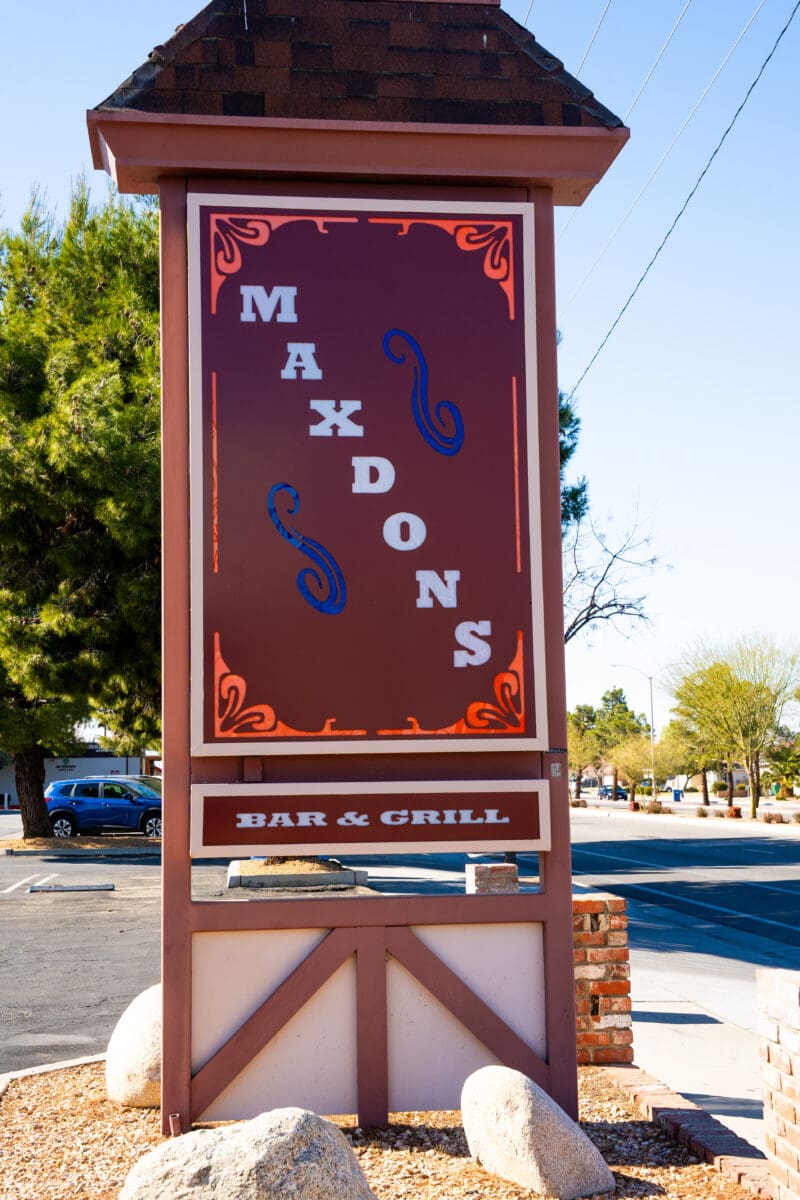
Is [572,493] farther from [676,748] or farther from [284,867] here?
[676,748]

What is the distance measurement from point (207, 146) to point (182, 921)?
3.98 metres

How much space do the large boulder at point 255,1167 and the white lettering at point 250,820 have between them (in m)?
1.91

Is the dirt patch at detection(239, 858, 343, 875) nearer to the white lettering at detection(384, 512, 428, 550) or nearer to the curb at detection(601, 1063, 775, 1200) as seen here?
the curb at detection(601, 1063, 775, 1200)

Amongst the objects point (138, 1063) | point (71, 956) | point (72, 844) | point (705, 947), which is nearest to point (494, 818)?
point (138, 1063)

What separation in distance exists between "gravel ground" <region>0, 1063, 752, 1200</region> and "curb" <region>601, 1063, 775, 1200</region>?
0.05 metres

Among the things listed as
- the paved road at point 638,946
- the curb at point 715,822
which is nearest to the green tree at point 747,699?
the curb at point 715,822

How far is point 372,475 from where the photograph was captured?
6137mm

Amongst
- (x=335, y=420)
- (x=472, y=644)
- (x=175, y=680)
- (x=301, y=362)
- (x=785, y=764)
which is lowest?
(x=785, y=764)

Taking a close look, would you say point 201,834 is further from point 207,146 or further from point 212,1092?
point 207,146

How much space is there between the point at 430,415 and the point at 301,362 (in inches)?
29.1

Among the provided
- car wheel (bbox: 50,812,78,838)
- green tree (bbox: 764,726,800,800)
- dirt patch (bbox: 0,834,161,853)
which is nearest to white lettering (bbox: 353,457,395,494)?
dirt patch (bbox: 0,834,161,853)

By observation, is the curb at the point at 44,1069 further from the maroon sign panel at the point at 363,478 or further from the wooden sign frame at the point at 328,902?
the maroon sign panel at the point at 363,478

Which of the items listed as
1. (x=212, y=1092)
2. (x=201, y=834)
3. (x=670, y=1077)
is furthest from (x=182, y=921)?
(x=670, y=1077)

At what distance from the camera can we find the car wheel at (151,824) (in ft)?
97.8
